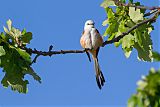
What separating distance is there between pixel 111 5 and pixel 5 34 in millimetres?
1494

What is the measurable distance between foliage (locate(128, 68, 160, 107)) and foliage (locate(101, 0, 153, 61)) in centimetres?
374

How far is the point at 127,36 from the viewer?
548 cm

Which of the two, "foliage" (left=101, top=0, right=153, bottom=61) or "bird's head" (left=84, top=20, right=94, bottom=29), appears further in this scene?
"bird's head" (left=84, top=20, right=94, bottom=29)

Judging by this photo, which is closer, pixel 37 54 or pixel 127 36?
pixel 37 54

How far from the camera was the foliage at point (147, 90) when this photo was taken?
5.58 feet

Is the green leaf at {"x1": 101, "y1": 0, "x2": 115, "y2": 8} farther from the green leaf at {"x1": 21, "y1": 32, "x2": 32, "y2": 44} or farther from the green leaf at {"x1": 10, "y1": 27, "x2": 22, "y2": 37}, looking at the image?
the green leaf at {"x1": 10, "y1": 27, "x2": 22, "y2": 37}

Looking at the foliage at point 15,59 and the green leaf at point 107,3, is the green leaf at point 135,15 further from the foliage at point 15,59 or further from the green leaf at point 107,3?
the foliage at point 15,59

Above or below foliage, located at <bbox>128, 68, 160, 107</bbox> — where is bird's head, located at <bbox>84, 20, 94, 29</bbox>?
above

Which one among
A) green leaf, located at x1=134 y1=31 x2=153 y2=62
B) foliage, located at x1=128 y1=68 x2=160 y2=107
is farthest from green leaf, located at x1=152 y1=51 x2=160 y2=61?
green leaf, located at x1=134 y1=31 x2=153 y2=62

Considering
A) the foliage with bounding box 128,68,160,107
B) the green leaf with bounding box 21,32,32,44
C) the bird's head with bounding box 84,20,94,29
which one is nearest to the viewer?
the foliage with bounding box 128,68,160,107

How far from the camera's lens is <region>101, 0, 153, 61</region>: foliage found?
5496mm

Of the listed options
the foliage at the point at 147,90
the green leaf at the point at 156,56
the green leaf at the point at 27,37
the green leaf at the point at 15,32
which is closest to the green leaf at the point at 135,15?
the green leaf at the point at 27,37

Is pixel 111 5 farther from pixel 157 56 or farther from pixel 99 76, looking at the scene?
pixel 157 56

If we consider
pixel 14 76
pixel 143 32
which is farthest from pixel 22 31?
pixel 143 32
